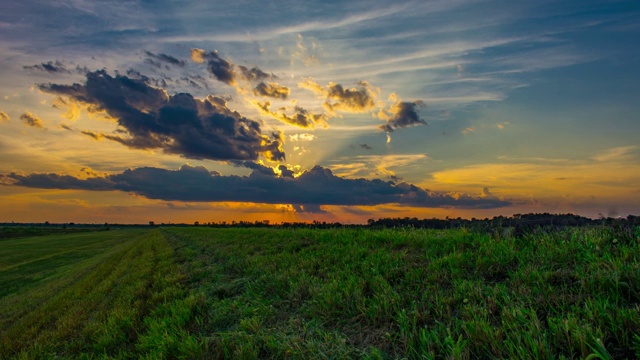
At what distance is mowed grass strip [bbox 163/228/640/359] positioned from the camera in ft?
13.5

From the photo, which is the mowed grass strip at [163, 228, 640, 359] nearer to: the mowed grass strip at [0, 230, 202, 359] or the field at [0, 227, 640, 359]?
the field at [0, 227, 640, 359]

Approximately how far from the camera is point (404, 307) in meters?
5.91

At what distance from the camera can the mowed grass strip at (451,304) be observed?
4.10 metres

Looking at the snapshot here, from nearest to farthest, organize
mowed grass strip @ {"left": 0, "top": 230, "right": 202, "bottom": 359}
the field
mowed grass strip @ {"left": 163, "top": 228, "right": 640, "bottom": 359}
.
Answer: mowed grass strip @ {"left": 163, "top": 228, "right": 640, "bottom": 359}
the field
mowed grass strip @ {"left": 0, "top": 230, "right": 202, "bottom": 359}

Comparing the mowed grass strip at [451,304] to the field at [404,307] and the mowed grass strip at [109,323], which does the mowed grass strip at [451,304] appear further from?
the mowed grass strip at [109,323]

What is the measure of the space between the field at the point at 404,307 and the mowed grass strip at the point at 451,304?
0.07 ft

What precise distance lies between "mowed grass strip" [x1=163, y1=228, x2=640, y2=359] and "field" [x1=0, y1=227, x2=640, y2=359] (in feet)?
0.07

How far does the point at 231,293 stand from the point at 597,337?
26.2 ft

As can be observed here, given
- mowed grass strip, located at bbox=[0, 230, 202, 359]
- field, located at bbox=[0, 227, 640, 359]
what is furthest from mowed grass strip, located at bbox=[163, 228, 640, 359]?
mowed grass strip, located at bbox=[0, 230, 202, 359]

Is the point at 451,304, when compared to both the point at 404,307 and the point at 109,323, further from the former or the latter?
the point at 109,323

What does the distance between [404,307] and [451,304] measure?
2.45 ft

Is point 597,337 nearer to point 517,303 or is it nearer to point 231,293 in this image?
point 517,303

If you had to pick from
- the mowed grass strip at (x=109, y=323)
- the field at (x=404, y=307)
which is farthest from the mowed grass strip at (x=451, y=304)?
the mowed grass strip at (x=109, y=323)

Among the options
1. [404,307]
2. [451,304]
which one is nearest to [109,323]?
[404,307]
